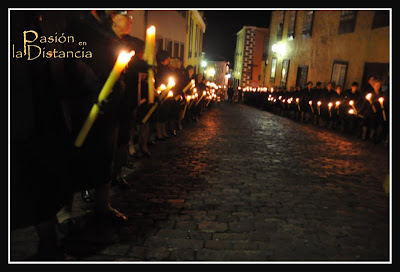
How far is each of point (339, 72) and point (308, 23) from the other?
19.3ft

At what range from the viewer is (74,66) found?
2754 millimetres

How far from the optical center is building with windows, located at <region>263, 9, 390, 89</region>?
13.5 m

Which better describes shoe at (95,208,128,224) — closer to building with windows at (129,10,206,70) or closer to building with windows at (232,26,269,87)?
building with windows at (129,10,206,70)

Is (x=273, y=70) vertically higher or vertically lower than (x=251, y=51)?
lower

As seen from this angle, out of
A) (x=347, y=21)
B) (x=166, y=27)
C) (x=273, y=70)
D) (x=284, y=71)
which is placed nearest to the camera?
(x=166, y=27)

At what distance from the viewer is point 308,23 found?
20984 mm

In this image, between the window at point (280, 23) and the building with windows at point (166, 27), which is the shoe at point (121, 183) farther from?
the window at point (280, 23)

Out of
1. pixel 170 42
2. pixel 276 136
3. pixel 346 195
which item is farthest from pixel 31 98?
pixel 170 42

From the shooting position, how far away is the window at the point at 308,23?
66.7 ft

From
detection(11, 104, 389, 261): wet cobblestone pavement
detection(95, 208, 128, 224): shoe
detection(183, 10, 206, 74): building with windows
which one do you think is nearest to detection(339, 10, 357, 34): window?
detection(183, 10, 206, 74): building with windows

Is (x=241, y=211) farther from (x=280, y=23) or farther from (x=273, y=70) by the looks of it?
(x=273, y=70)

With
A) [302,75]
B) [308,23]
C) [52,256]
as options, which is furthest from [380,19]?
[52,256]

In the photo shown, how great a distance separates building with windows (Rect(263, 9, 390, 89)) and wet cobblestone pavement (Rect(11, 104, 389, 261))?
515cm

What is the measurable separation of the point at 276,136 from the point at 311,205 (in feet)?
18.9
